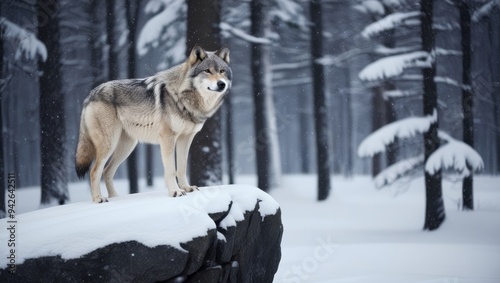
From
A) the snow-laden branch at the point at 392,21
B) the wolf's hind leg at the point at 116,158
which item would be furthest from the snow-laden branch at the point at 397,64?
the wolf's hind leg at the point at 116,158

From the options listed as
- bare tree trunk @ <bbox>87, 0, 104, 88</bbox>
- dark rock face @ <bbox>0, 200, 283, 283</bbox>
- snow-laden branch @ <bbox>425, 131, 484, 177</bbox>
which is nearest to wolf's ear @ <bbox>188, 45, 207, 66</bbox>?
dark rock face @ <bbox>0, 200, 283, 283</bbox>

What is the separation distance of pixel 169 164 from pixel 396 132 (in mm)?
6245

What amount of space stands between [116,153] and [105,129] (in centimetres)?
57

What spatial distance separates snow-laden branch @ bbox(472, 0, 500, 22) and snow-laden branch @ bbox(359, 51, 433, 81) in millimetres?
2243

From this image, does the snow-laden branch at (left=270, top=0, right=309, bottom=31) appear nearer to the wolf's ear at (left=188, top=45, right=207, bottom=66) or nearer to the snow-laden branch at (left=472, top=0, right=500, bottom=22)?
the snow-laden branch at (left=472, top=0, right=500, bottom=22)

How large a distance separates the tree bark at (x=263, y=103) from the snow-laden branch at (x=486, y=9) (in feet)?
19.6

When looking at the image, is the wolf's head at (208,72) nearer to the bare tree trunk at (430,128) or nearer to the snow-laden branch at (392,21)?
the bare tree trunk at (430,128)

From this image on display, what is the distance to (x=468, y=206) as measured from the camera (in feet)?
35.5

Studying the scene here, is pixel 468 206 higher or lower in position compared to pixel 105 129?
lower

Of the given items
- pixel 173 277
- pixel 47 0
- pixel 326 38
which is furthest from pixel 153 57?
pixel 173 277

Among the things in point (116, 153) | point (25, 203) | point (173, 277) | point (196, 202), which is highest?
point (116, 153)

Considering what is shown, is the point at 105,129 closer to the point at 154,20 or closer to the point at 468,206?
the point at 154,20

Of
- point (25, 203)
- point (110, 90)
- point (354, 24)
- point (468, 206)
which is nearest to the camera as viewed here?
point (110, 90)

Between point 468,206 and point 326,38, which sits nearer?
point 468,206
